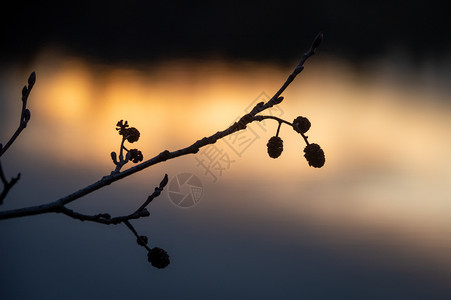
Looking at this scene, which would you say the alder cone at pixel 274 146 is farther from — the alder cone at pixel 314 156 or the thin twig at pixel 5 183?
the thin twig at pixel 5 183

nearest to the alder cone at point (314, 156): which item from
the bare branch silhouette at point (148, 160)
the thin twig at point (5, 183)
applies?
the bare branch silhouette at point (148, 160)

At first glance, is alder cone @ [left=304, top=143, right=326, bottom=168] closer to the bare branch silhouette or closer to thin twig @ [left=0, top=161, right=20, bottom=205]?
the bare branch silhouette

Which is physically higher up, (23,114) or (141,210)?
(23,114)

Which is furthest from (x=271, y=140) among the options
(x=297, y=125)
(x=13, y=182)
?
(x=13, y=182)

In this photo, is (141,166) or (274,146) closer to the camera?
(141,166)

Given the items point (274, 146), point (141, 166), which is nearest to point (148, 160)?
point (141, 166)

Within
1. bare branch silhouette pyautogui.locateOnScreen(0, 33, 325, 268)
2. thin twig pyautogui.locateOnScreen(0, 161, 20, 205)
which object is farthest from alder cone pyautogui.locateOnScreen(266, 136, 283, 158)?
thin twig pyautogui.locateOnScreen(0, 161, 20, 205)

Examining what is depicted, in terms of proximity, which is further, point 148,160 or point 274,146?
point 274,146

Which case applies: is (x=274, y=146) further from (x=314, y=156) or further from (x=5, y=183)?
(x=5, y=183)

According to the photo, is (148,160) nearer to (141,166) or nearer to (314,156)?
(141,166)

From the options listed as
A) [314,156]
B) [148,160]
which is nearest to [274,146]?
[314,156]

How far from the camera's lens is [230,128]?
328mm

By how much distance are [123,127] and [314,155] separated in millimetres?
204

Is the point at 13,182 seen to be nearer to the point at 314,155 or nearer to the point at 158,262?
the point at 158,262
